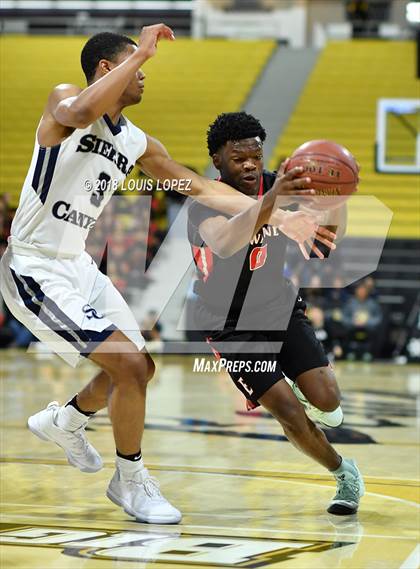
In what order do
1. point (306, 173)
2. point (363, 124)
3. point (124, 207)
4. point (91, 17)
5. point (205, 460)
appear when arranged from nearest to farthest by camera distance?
point (306, 173) < point (205, 460) < point (124, 207) < point (363, 124) < point (91, 17)

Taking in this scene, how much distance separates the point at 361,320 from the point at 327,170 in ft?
32.1

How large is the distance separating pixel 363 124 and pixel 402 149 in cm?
330

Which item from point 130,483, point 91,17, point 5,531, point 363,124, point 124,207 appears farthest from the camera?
point 91,17

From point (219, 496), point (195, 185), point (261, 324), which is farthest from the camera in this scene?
point (219, 496)

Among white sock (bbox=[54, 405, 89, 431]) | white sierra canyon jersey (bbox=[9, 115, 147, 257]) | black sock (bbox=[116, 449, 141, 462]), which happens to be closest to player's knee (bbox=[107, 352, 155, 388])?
black sock (bbox=[116, 449, 141, 462])

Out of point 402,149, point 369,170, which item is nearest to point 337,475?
point 402,149

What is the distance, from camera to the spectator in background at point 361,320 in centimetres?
1388

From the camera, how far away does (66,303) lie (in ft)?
15.2

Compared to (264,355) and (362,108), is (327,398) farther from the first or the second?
(362,108)

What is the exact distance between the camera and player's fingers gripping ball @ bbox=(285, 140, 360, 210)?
4160 millimetres

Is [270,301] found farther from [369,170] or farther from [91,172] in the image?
[369,170]

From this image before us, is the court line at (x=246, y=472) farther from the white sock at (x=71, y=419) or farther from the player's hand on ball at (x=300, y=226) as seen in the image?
the player's hand on ball at (x=300, y=226)

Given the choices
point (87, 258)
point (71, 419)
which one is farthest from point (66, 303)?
point (71, 419)

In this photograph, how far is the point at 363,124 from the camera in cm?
1870
